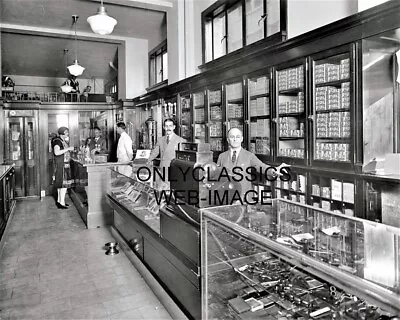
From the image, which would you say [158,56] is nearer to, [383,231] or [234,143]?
[234,143]

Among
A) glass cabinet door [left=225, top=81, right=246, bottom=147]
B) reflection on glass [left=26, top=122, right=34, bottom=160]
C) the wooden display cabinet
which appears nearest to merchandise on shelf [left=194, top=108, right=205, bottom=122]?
glass cabinet door [left=225, top=81, right=246, bottom=147]

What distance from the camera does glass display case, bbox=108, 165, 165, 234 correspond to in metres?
3.42

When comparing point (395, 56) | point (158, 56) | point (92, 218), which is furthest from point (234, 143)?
point (158, 56)

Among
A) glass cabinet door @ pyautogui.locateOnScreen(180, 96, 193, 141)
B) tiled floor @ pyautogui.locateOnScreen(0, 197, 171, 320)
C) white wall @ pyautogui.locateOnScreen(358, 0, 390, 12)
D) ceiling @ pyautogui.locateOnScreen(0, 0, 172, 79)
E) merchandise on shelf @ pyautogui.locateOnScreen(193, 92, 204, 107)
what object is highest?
ceiling @ pyautogui.locateOnScreen(0, 0, 172, 79)

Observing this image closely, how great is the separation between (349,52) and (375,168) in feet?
3.75

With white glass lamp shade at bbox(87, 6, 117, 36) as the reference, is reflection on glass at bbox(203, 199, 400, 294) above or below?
below

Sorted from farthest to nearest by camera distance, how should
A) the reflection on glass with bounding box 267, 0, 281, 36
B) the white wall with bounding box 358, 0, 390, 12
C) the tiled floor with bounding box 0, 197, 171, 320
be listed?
the reflection on glass with bounding box 267, 0, 281, 36, the white wall with bounding box 358, 0, 390, 12, the tiled floor with bounding box 0, 197, 171, 320

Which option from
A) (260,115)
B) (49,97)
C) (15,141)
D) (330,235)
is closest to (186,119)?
(260,115)

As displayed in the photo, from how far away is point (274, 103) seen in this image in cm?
441

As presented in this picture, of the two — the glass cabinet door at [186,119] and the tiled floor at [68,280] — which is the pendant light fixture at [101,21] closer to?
the glass cabinet door at [186,119]

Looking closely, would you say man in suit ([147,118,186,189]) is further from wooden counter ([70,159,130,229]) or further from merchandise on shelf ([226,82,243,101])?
wooden counter ([70,159,130,229])

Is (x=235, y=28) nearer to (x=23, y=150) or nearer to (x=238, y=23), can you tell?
(x=238, y=23)

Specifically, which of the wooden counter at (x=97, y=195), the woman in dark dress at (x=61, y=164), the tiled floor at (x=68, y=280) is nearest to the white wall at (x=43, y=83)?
the woman in dark dress at (x=61, y=164)

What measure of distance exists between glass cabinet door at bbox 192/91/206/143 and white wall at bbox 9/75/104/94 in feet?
29.5
